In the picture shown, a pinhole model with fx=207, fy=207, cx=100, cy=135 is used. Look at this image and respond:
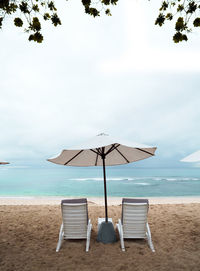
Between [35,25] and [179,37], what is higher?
[35,25]

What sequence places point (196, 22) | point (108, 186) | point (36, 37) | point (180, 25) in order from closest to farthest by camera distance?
point (196, 22), point (180, 25), point (36, 37), point (108, 186)

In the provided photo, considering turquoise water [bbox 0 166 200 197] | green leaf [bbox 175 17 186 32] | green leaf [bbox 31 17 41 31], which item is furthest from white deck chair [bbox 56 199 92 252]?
turquoise water [bbox 0 166 200 197]

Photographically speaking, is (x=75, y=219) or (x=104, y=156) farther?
(x=104, y=156)

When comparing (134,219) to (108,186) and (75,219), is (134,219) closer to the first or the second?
(75,219)

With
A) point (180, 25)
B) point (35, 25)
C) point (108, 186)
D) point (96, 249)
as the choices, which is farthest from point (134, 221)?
point (108, 186)

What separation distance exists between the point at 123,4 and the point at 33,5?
4.03 ft

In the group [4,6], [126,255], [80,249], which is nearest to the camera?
[4,6]

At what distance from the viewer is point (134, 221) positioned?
12.1 feet

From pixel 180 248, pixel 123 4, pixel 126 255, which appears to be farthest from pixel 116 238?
pixel 123 4

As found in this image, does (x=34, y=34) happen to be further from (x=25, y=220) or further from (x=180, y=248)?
(x=25, y=220)

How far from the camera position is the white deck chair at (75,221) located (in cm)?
359

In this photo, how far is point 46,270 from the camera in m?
2.98

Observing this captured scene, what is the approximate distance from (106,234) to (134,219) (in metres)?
0.66

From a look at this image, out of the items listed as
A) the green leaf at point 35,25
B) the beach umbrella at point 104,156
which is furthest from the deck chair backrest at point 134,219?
the green leaf at point 35,25
